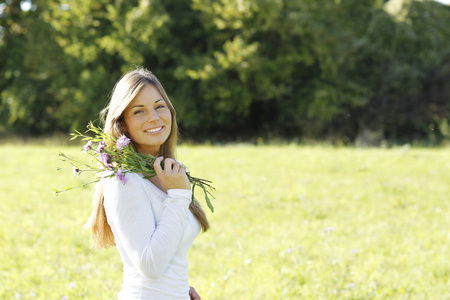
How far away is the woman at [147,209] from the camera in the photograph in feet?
6.52

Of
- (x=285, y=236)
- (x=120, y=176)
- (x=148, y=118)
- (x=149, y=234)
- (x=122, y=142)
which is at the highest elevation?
(x=148, y=118)

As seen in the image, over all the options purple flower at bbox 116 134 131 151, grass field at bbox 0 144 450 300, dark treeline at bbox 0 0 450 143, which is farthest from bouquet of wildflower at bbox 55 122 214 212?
dark treeline at bbox 0 0 450 143

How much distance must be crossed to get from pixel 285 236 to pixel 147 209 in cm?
435

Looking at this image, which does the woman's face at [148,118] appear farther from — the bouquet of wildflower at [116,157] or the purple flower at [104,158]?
the purple flower at [104,158]

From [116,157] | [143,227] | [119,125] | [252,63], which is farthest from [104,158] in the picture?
[252,63]

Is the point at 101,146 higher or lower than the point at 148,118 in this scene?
lower

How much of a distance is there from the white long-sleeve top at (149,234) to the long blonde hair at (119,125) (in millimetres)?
256

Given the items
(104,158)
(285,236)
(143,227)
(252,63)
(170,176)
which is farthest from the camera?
(252,63)

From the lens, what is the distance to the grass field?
456cm

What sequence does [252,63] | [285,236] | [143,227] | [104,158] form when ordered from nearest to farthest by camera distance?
[143,227]
[104,158]
[285,236]
[252,63]

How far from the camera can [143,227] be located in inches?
78.0

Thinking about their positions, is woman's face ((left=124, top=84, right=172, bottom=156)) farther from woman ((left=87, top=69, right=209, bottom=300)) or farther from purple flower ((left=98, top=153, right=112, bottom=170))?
purple flower ((left=98, top=153, right=112, bottom=170))

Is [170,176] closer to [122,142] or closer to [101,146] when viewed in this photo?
[122,142]

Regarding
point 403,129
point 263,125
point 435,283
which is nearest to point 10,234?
point 435,283
